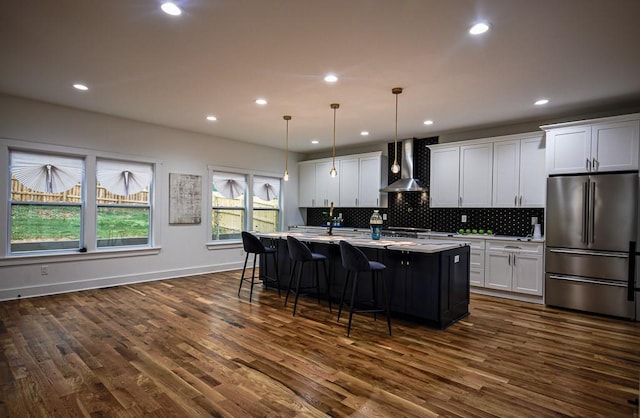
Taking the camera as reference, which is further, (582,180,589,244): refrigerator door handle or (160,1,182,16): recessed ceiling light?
(582,180,589,244): refrigerator door handle

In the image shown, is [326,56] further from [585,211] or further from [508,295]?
[508,295]

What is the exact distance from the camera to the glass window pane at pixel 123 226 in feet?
17.6

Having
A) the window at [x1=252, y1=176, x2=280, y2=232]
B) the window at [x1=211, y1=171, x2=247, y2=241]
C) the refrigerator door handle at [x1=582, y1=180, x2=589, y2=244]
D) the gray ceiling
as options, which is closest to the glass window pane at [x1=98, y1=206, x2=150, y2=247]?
the window at [x1=211, y1=171, x2=247, y2=241]

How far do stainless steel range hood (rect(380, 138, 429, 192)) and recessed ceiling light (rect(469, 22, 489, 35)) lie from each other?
3.53 metres

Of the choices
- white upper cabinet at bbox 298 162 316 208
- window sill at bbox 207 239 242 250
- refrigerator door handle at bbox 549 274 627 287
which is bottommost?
refrigerator door handle at bbox 549 274 627 287

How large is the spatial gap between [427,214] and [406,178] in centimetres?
79

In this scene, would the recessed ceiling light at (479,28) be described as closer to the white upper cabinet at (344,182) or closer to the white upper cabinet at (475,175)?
the white upper cabinet at (475,175)

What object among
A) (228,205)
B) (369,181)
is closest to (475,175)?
(369,181)

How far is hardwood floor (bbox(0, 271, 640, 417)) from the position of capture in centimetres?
215

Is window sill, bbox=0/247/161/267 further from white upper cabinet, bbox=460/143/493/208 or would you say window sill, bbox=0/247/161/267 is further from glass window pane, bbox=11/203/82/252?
white upper cabinet, bbox=460/143/493/208

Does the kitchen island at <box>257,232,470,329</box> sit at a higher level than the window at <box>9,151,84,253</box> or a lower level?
lower

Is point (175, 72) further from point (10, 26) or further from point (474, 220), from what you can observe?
point (474, 220)

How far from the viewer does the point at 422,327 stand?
360cm

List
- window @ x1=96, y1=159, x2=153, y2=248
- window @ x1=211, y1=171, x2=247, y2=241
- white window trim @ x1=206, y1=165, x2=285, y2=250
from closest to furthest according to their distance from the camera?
window @ x1=96, y1=159, x2=153, y2=248
white window trim @ x1=206, y1=165, x2=285, y2=250
window @ x1=211, y1=171, x2=247, y2=241
